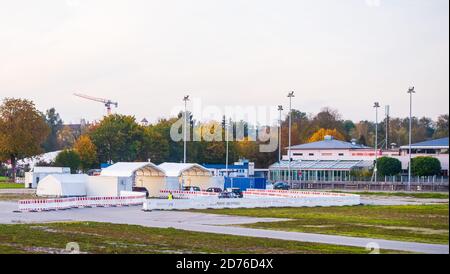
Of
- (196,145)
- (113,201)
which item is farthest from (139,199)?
(196,145)

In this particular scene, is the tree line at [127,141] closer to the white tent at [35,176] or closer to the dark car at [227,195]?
the white tent at [35,176]

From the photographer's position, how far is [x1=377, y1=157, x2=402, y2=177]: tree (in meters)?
102

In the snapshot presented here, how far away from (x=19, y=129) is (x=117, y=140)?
1653cm

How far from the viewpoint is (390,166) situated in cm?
10212

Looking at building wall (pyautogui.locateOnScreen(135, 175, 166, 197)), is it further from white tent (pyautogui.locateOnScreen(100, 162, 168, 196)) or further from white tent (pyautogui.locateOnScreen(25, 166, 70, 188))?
white tent (pyautogui.locateOnScreen(25, 166, 70, 188))

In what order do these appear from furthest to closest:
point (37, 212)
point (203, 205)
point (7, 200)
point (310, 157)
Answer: point (310, 157), point (7, 200), point (203, 205), point (37, 212)

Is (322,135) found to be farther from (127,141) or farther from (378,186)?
(378,186)

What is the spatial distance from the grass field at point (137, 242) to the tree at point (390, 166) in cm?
7023

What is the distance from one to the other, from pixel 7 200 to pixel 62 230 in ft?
99.6

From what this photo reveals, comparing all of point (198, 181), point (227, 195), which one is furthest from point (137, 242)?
point (198, 181)

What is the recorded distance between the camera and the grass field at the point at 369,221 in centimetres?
3591

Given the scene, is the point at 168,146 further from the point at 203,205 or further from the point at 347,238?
the point at 347,238
